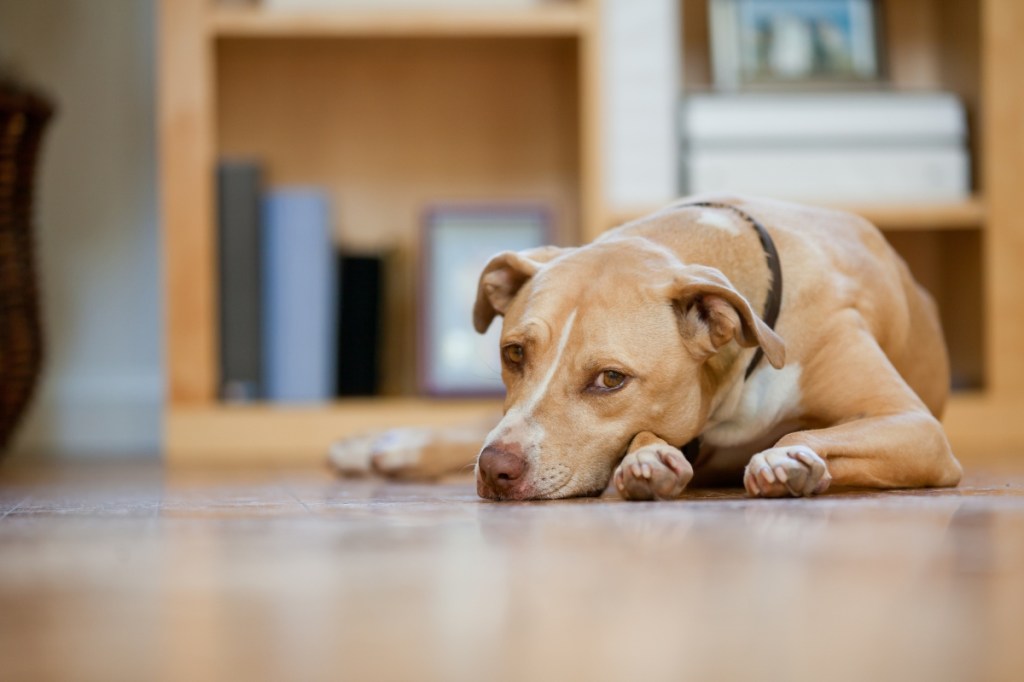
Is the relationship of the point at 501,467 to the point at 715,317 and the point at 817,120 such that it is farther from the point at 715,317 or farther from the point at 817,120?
the point at 817,120

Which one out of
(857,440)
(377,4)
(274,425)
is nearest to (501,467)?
(857,440)

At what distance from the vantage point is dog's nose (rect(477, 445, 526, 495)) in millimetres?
1361

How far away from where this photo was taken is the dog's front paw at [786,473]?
1.39 meters

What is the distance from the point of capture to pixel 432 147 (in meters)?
3.21

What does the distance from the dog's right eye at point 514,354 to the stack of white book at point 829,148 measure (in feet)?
4.57

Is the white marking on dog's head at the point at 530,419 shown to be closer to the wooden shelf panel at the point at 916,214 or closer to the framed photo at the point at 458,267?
the wooden shelf panel at the point at 916,214

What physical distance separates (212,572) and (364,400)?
198cm

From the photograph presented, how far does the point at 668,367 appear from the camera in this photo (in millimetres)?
1449

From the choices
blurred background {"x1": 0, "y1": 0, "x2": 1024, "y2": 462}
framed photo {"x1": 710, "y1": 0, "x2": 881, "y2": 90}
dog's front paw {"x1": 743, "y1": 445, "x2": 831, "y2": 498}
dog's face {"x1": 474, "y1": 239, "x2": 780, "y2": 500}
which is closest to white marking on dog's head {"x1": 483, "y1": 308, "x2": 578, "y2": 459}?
dog's face {"x1": 474, "y1": 239, "x2": 780, "y2": 500}

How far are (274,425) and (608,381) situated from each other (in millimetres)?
1459

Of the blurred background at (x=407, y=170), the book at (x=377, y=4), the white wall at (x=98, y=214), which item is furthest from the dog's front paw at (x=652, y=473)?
the white wall at (x=98, y=214)

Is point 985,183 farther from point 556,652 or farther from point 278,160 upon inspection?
point 556,652

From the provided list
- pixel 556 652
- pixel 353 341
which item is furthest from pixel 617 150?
pixel 556 652

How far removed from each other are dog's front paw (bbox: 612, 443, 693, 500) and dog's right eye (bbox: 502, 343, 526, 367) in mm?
174
